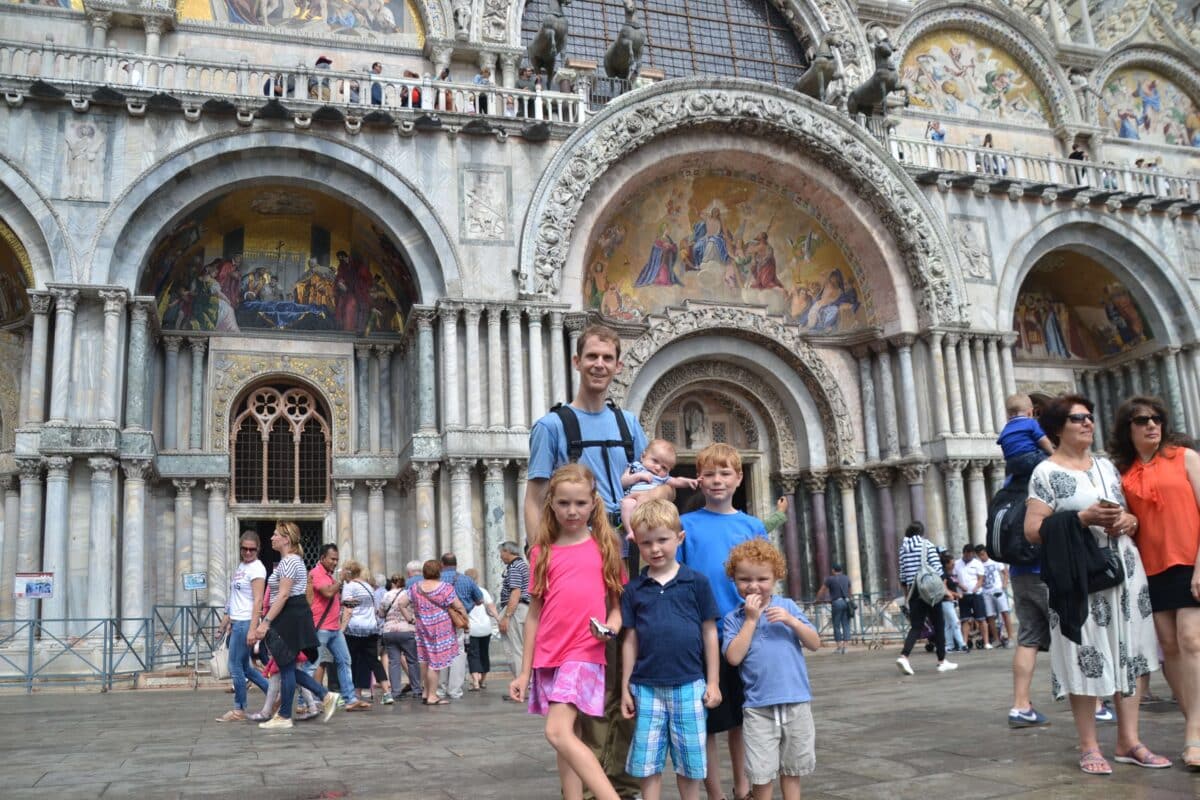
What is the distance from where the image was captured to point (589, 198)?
19391 millimetres

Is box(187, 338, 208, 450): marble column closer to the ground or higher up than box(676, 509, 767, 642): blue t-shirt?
higher up

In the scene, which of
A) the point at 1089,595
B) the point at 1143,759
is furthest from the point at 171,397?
the point at 1143,759

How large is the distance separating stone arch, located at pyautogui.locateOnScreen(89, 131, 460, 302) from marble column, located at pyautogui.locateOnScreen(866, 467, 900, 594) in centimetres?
1011

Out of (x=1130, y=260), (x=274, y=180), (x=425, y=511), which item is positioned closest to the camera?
(x=425, y=511)

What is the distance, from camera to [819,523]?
859 inches

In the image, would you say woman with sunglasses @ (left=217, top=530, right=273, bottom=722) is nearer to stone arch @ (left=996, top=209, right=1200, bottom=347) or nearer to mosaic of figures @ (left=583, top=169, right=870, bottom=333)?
mosaic of figures @ (left=583, top=169, right=870, bottom=333)

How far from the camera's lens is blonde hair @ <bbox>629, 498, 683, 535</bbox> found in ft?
14.8

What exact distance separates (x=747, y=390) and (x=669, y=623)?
17935mm

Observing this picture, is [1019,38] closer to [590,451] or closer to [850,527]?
[850,527]

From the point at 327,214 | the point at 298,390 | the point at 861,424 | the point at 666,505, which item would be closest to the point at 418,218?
the point at 327,214

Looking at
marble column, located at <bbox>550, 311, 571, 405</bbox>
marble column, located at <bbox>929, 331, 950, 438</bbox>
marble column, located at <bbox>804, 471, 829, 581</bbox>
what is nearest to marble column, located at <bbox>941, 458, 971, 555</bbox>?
marble column, located at <bbox>929, 331, 950, 438</bbox>

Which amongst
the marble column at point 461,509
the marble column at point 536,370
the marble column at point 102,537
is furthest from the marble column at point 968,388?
the marble column at point 102,537

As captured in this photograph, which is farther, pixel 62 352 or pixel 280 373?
pixel 280 373

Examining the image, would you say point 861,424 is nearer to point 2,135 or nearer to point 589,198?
point 589,198
